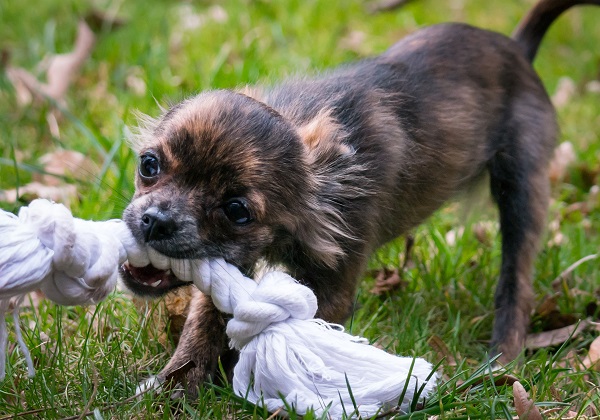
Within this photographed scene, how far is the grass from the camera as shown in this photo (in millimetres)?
3027

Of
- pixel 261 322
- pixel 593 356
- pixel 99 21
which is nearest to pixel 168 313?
pixel 261 322

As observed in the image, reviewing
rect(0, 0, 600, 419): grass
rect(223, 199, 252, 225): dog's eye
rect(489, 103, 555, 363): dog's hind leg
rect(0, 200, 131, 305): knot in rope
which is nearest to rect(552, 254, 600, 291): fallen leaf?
rect(0, 0, 600, 419): grass

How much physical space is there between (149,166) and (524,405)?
1529mm

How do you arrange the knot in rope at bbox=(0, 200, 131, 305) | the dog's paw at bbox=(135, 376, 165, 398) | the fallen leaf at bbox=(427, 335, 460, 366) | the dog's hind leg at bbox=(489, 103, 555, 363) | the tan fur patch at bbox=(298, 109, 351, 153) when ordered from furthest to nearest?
the dog's hind leg at bbox=(489, 103, 555, 363) < the fallen leaf at bbox=(427, 335, 460, 366) < the tan fur patch at bbox=(298, 109, 351, 153) < the dog's paw at bbox=(135, 376, 165, 398) < the knot in rope at bbox=(0, 200, 131, 305)

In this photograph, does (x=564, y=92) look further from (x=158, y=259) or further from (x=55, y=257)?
(x=55, y=257)

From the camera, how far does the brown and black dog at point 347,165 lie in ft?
10.1

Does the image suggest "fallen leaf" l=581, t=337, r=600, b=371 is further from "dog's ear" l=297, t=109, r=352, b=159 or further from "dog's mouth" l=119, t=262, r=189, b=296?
"dog's mouth" l=119, t=262, r=189, b=296

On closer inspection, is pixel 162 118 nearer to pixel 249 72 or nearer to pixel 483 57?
pixel 483 57

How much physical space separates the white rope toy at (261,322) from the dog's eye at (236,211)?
0.60 ft

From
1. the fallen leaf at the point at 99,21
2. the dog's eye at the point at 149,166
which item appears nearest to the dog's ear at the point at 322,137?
the dog's eye at the point at 149,166

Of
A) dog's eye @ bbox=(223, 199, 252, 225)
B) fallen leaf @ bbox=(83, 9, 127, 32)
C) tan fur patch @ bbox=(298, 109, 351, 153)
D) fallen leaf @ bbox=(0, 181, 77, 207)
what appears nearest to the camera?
dog's eye @ bbox=(223, 199, 252, 225)

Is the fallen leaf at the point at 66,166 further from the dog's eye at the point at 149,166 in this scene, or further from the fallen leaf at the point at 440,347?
the fallen leaf at the point at 440,347

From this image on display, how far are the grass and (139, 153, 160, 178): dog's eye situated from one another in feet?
1.24

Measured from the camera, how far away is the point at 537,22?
16.0 ft
